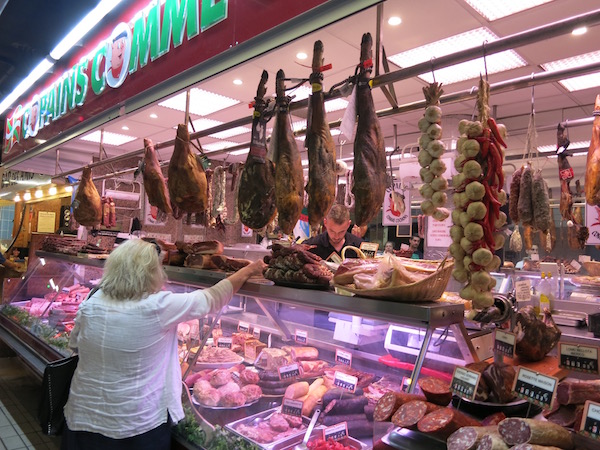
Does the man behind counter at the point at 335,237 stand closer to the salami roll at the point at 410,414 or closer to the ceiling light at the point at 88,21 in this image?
the ceiling light at the point at 88,21

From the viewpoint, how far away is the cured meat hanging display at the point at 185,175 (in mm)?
3367

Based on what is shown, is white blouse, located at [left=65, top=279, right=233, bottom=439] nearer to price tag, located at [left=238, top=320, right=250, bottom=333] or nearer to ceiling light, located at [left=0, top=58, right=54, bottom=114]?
price tag, located at [left=238, top=320, right=250, bottom=333]

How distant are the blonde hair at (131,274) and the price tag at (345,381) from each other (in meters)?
1.28

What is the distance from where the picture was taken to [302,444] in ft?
8.14

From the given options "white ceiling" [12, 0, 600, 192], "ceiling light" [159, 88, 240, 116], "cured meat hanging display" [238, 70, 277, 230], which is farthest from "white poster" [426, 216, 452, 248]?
"cured meat hanging display" [238, 70, 277, 230]

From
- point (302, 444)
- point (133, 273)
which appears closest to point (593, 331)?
point (302, 444)

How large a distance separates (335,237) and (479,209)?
3.85 m

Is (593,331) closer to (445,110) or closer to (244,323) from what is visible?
→ (244,323)

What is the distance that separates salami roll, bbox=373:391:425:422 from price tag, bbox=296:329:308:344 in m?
1.48

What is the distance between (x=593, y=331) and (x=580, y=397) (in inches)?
87.7

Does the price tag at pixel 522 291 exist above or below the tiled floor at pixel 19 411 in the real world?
above

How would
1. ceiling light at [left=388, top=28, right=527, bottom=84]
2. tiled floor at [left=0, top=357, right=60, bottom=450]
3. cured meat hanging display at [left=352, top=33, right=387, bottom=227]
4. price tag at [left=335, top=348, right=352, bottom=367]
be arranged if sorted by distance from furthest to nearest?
ceiling light at [left=388, top=28, right=527, bottom=84] < tiled floor at [left=0, top=357, right=60, bottom=450] < price tag at [left=335, top=348, right=352, bottom=367] < cured meat hanging display at [left=352, top=33, right=387, bottom=227]

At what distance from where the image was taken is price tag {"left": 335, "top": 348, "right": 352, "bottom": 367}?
10.1ft

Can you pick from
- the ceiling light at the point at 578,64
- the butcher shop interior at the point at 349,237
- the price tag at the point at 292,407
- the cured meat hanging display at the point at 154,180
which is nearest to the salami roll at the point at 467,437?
the butcher shop interior at the point at 349,237
